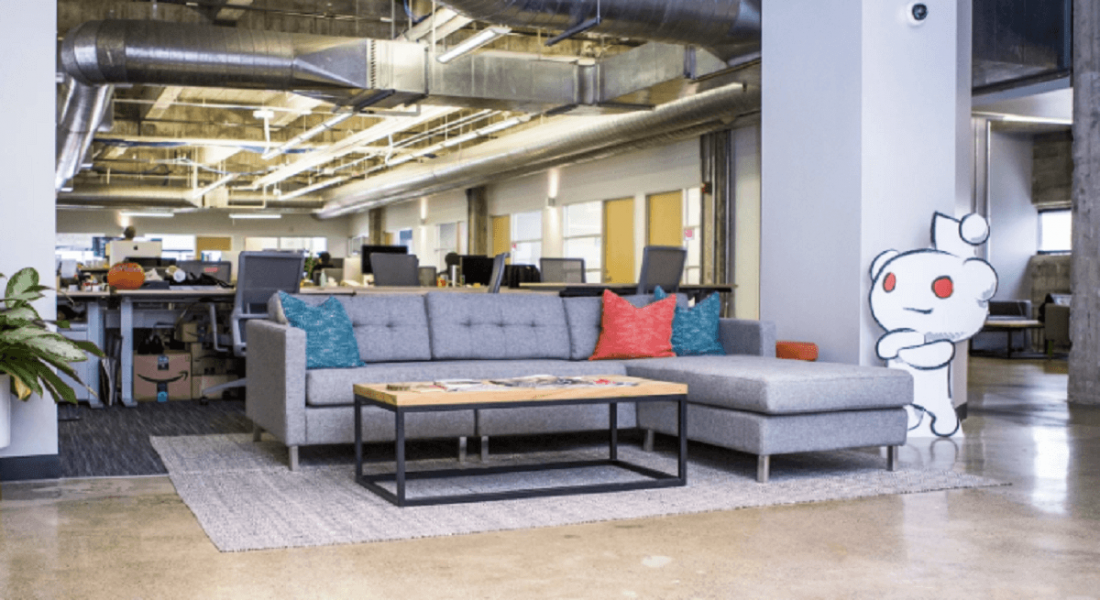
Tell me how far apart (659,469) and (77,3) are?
28.1 ft

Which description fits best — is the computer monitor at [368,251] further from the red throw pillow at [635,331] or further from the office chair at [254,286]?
the red throw pillow at [635,331]

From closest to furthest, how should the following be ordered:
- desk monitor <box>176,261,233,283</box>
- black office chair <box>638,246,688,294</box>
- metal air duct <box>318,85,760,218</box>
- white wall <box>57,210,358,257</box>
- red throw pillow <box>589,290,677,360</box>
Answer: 1. red throw pillow <box>589,290,677,360</box>
2. black office chair <box>638,246,688,294</box>
3. desk monitor <box>176,261,233,283</box>
4. metal air duct <box>318,85,760,218</box>
5. white wall <box>57,210,358,257</box>

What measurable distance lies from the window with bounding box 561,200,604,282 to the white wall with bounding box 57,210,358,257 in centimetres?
1331

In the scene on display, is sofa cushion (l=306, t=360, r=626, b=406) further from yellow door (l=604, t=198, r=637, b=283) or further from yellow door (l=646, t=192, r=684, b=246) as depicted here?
yellow door (l=604, t=198, r=637, b=283)

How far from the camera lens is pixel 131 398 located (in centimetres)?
762

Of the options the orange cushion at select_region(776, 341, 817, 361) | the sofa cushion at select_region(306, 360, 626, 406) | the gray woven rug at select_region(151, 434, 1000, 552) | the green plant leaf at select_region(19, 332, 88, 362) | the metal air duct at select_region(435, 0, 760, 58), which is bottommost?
the gray woven rug at select_region(151, 434, 1000, 552)

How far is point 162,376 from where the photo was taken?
313 inches

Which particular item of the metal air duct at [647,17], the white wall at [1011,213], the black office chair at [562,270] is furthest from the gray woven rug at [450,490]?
the white wall at [1011,213]

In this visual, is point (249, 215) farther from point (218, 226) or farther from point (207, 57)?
point (207, 57)

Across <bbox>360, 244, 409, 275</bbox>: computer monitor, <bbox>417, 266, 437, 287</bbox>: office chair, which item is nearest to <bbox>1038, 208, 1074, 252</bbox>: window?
<bbox>417, 266, 437, 287</bbox>: office chair

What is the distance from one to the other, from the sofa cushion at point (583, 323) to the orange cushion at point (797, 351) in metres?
0.68

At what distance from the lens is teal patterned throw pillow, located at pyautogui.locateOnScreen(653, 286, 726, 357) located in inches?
237

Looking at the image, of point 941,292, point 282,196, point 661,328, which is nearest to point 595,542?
point 661,328

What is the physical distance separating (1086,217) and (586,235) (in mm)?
10027
